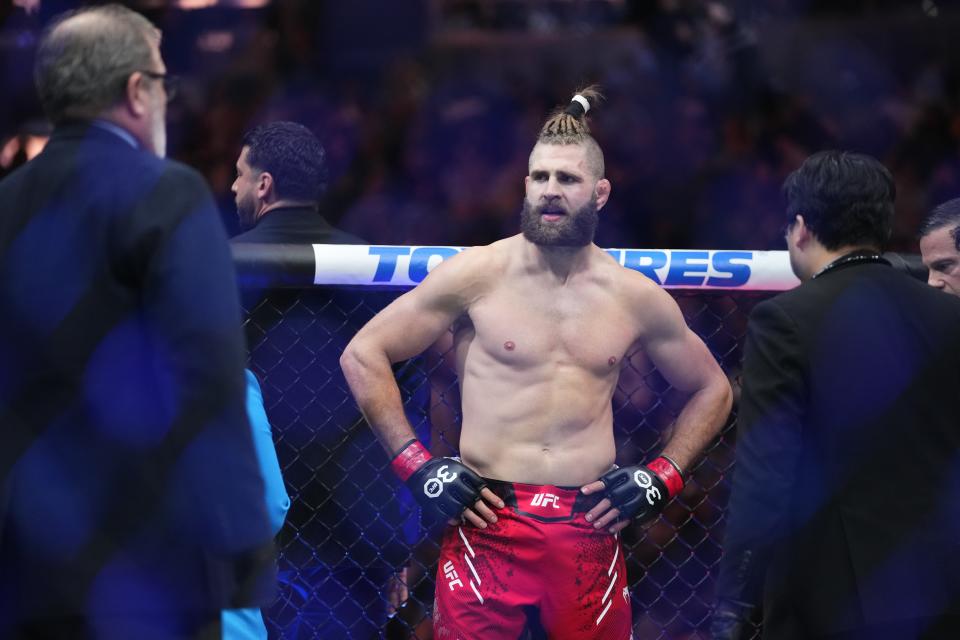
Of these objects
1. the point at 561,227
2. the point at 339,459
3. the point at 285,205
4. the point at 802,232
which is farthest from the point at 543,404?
the point at 285,205

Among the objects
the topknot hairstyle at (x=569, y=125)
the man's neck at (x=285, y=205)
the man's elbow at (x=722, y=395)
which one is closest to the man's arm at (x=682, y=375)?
the man's elbow at (x=722, y=395)

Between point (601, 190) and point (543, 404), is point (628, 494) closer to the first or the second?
point (543, 404)

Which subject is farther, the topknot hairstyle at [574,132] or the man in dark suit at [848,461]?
the topknot hairstyle at [574,132]

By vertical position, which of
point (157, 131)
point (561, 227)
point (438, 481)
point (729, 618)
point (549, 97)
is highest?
point (157, 131)

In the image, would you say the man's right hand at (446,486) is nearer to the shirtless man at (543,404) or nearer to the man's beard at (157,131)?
the shirtless man at (543,404)

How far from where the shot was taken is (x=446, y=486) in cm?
253

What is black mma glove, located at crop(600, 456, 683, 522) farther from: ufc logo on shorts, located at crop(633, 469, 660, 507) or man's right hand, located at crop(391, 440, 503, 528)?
man's right hand, located at crop(391, 440, 503, 528)

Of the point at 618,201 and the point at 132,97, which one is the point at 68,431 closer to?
the point at 132,97

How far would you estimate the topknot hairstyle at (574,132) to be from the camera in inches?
108

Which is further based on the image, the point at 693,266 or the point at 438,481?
the point at 693,266

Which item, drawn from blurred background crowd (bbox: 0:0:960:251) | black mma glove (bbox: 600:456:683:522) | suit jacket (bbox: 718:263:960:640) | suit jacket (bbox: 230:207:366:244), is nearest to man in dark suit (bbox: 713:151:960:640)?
suit jacket (bbox: 718:263:960:640)

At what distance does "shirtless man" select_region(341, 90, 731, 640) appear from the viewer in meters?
2.59

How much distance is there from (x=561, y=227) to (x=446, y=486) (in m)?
0.64

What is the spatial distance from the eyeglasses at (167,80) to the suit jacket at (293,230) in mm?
1137
